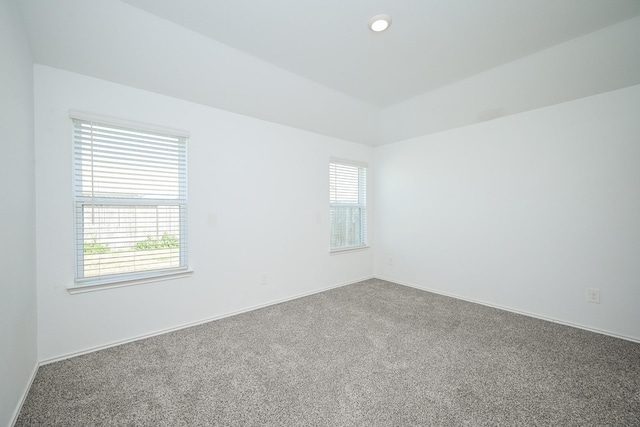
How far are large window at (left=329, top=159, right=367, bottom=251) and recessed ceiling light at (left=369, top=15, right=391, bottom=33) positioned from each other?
6.76 ft

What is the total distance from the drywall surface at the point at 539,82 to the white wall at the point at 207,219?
1386 millimetres

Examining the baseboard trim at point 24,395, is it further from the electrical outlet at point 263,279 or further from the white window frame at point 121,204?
the electrical outlet at point 263,279

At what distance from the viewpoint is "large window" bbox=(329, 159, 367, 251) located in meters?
4.05

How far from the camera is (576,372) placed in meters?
1.88

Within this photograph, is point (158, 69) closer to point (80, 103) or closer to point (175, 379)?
point (80, 103)

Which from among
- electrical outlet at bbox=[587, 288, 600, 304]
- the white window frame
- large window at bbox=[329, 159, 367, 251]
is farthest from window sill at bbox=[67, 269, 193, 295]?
electrical outlet at bbox=[587, 288, 600, 304]

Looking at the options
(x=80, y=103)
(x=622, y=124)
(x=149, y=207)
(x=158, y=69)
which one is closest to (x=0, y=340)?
(x=149, y=207)

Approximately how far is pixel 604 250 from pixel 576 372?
1359mm

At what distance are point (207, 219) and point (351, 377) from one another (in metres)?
2.07

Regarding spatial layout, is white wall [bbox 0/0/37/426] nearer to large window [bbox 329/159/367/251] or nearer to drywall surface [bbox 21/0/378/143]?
drywall surface [bbox 21/0/378/143]

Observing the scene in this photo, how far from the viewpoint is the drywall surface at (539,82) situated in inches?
82.0

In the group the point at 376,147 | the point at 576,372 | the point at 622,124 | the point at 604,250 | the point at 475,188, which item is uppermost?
the point at 376,147

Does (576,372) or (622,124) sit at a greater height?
(622,124)

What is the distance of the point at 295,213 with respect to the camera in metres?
3.52
